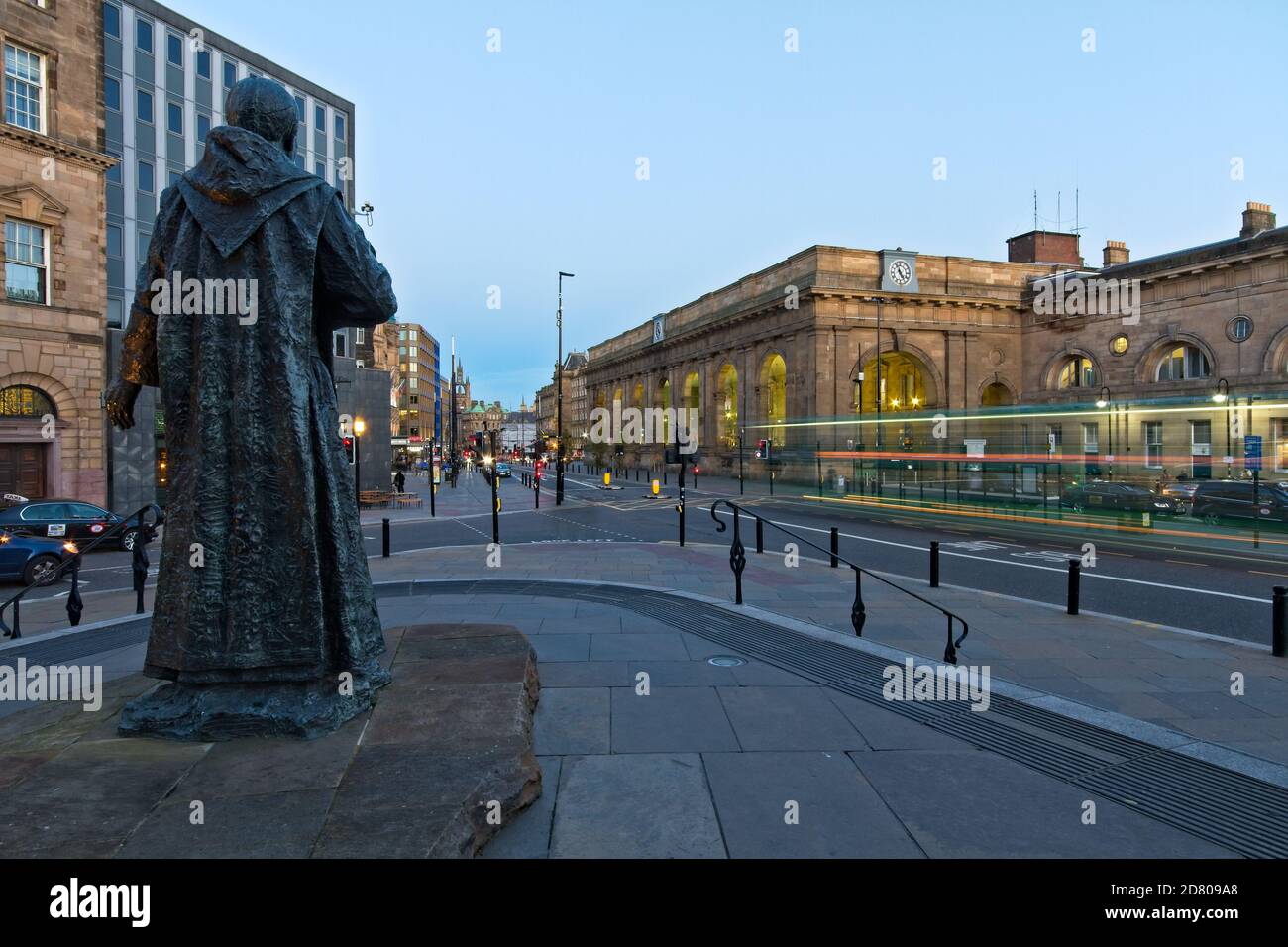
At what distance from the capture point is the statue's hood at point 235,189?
4145mm

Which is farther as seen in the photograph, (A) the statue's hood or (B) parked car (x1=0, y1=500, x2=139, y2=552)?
(B) parked car (x1=0, y1=500, x2=139, y2=552)

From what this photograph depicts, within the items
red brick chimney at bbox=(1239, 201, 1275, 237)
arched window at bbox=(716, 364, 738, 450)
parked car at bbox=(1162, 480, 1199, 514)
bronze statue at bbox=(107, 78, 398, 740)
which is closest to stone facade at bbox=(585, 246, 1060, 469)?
arched window at bbox=(716, 364, 738, 450)

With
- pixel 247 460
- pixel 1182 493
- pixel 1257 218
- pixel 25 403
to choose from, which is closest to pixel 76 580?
pixel 247 460

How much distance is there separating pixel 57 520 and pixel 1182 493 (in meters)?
31.8

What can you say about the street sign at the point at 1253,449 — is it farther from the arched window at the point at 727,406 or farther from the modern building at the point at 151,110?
the arched window at the point at 727,406

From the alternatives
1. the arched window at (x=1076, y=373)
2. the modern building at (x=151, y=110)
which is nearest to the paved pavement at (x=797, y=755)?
the modern building at (x=151, y=110)

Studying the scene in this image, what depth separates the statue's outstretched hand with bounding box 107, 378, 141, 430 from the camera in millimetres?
4363

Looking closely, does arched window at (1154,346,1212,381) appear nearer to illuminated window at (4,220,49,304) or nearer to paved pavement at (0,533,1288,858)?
paved pavement at (0,533,1288,858)

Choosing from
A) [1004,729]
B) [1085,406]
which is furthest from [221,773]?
[1085,406]

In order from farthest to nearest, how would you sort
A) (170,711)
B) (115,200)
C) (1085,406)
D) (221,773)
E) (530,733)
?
(115,200)
(1085,406)
(530,733)
(170,711)
(221,773)

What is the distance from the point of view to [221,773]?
348 centimetres

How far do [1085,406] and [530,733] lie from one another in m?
24.2

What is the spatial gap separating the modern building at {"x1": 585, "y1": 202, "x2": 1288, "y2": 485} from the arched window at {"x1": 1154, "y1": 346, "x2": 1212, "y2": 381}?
13 cm
